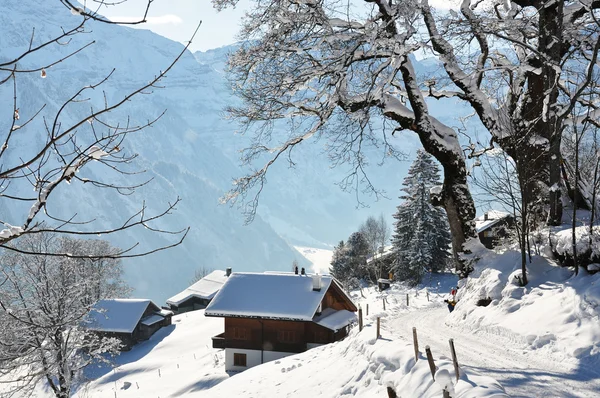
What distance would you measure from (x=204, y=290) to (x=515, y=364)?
6224 centimetres

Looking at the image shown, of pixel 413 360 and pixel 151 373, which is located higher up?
pixel 413 360

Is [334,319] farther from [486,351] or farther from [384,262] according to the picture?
[384,262]

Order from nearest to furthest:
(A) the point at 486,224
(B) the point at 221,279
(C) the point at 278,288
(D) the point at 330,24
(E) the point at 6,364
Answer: (D) the point at 330,24 < (E) the point at 6,364 < (C) the point at 278,288 < (A) the point at 486,224 < (B) the point at 221,279

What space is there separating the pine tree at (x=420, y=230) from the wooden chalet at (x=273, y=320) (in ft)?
53.9

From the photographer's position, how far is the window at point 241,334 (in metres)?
30.8

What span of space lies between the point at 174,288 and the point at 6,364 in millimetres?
176547

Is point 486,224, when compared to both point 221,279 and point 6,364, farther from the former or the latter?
point 6,364

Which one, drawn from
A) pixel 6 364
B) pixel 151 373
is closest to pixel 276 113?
pixel 6 364

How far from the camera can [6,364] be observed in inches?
851

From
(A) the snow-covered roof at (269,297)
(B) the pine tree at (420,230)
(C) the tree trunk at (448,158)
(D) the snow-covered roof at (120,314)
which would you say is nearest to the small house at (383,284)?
(B) the pine tree at (420,230)

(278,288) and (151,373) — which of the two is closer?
(278,288)

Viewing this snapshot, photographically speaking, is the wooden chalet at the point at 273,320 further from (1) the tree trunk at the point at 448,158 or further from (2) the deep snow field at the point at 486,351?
(1) the tree trunk at the point at 448,158

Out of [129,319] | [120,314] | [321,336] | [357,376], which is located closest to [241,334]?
[321,336]

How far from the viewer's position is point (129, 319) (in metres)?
47.9
